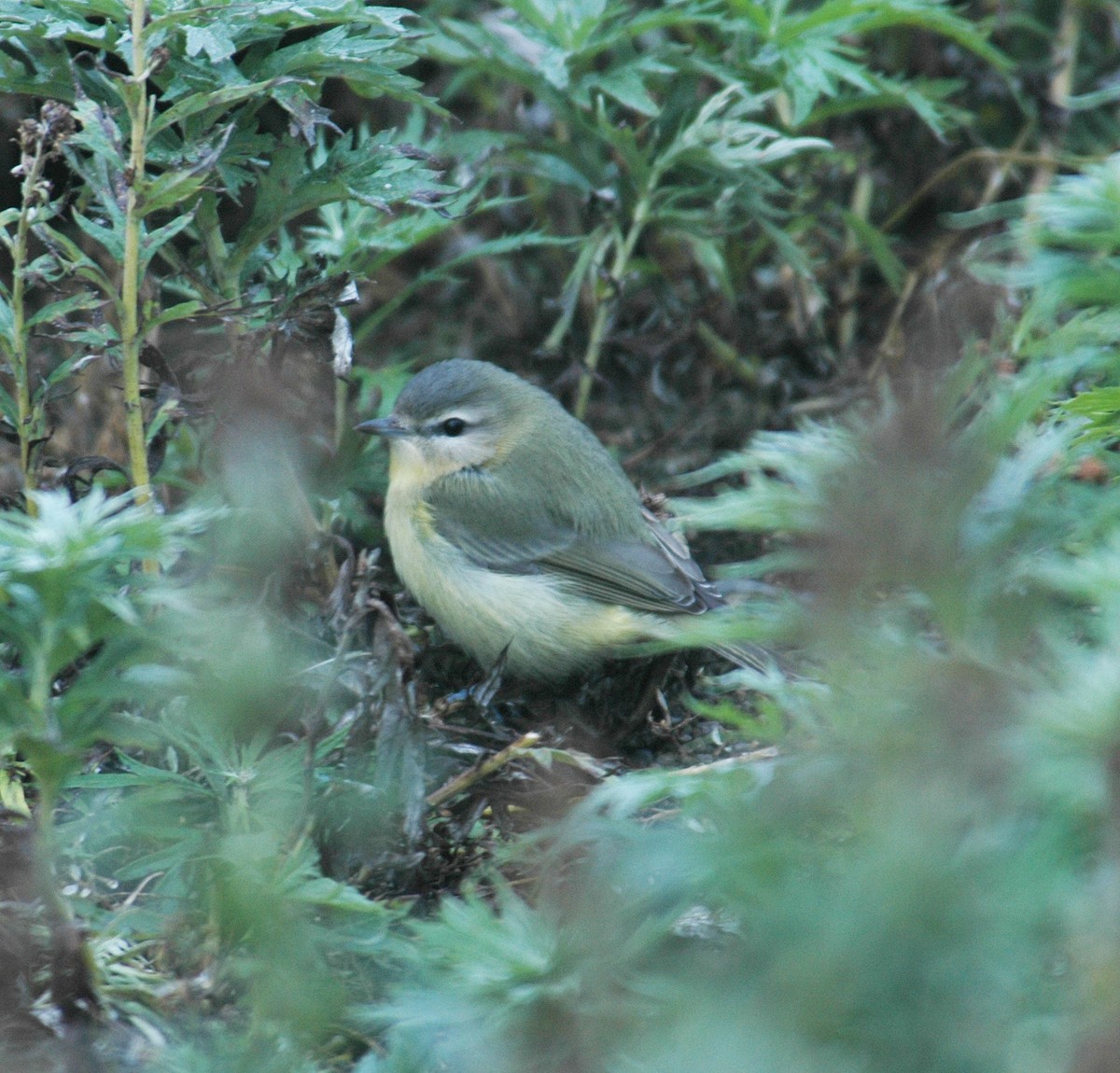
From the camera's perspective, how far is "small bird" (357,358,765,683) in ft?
13.3

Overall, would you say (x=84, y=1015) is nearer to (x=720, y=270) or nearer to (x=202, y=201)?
(x=202, y=201)

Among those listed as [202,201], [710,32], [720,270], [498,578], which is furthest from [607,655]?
[710,32]

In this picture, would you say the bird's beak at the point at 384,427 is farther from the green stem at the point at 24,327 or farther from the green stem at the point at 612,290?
the green stem at the point at 24,327

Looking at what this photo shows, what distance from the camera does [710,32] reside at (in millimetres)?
5191

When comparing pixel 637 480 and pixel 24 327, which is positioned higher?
pixel 24 327

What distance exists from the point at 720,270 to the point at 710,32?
49.8 inches

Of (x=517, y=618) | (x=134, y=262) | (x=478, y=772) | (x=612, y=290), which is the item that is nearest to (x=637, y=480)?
(x=612, y=290)

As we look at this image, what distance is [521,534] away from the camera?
432 centimetres

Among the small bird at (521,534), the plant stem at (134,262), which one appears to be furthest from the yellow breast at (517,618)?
the plant stem at (134,262)

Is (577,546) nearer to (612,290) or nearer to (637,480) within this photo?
(637,480)

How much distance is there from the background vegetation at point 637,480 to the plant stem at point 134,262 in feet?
0.05

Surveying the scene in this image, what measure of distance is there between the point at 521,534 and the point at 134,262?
1689 millimetres

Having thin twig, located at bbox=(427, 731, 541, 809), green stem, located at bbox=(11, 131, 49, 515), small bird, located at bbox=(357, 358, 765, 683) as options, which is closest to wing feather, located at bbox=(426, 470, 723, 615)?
small bird, located at bbox=(357, 358, 765, 683)

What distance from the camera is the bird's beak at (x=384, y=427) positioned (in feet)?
13.5
